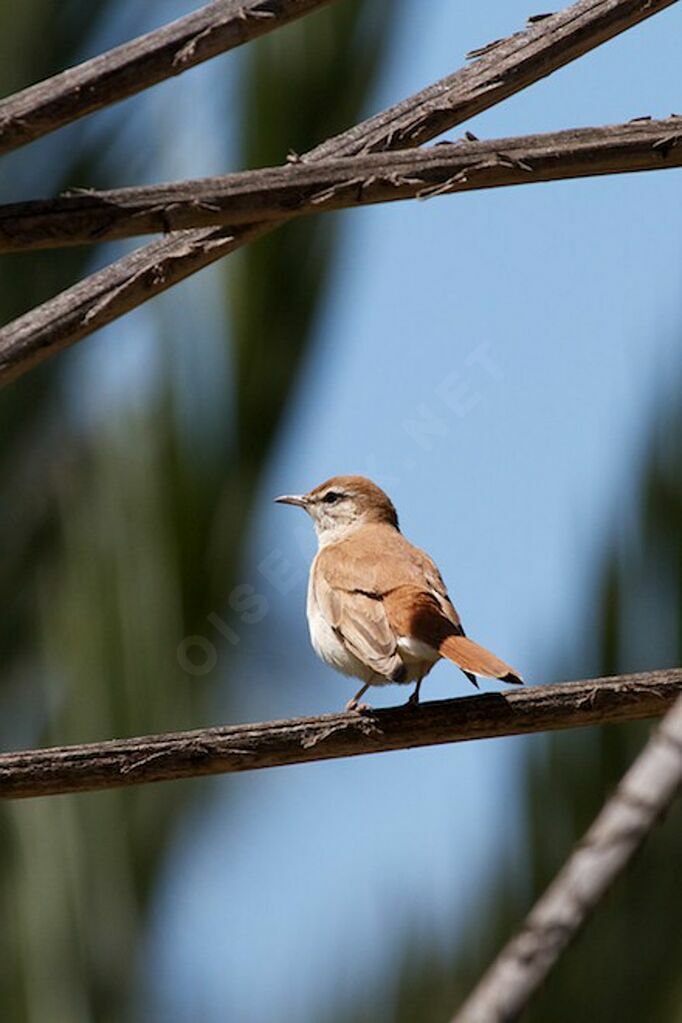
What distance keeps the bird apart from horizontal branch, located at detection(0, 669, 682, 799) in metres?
0.60

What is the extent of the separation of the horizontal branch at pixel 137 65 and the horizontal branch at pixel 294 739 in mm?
979

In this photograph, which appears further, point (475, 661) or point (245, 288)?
point (245, 288)

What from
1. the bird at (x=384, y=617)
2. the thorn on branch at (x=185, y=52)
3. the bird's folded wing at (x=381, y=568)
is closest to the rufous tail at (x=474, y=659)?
the bird at (x=384, y=617)

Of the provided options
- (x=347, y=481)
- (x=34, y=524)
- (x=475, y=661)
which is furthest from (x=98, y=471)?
(x=475, y=661)

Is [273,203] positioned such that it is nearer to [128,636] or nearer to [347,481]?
[347,481]

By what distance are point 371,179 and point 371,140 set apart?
1.46 ft

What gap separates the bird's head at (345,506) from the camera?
5422 mm

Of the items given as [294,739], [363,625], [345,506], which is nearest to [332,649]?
[363,625]

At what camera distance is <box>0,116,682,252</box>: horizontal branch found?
2.19m

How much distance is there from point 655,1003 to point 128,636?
323cm

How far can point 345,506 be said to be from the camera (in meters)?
5.46

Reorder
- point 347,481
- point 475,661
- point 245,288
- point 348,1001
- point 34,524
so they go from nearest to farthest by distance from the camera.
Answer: point 475,661, point 347,481, point 348,1001, point 245,288, point 34,524

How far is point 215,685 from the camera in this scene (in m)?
8.26

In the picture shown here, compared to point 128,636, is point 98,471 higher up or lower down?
Answer: higher up
